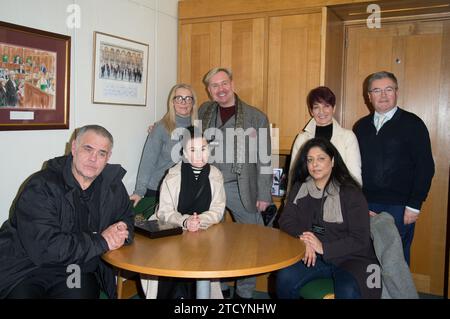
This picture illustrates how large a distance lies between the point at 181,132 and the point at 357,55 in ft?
5.83

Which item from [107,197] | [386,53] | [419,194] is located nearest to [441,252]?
[419,194]

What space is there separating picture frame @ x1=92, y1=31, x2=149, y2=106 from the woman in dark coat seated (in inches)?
55.3

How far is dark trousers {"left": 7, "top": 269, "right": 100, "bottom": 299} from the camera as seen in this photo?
186cm

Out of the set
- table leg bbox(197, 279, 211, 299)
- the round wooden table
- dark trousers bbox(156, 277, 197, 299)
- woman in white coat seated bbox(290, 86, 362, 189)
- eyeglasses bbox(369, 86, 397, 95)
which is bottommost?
dark trousers bbox(156, 277, 197, 299)

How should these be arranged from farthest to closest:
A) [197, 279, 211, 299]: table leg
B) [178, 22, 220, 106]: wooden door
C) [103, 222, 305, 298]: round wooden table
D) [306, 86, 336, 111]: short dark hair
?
[178, 22, 220, 106]: wooden door → [306, 86, 336, 111]: short dark hair → [197, 279, 211, 299]: table leg → [103, 222, 305, 298]: round wooden table

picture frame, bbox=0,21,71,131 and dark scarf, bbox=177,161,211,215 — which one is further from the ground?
picture frame, bbox=0,21,71,131

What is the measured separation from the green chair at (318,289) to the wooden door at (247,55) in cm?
160

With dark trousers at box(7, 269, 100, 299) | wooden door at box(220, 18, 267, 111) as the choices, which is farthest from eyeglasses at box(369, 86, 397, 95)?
dark trousers at box(7, 269, 100, 299)

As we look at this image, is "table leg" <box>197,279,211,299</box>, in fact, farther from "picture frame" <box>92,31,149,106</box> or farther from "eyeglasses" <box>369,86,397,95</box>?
"eyeglasses" <box>369,86,397,95</box>

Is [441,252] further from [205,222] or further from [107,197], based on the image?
[107,197]

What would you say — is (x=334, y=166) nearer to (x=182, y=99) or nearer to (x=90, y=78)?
(x=182, y=99)

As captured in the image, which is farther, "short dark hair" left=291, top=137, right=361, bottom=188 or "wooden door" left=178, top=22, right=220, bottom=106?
"wooden door" left=178, top=22, right=220, bottom=106

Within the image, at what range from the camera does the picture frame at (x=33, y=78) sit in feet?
7.45

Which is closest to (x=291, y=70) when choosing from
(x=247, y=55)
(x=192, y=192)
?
(x=247, y=55)
